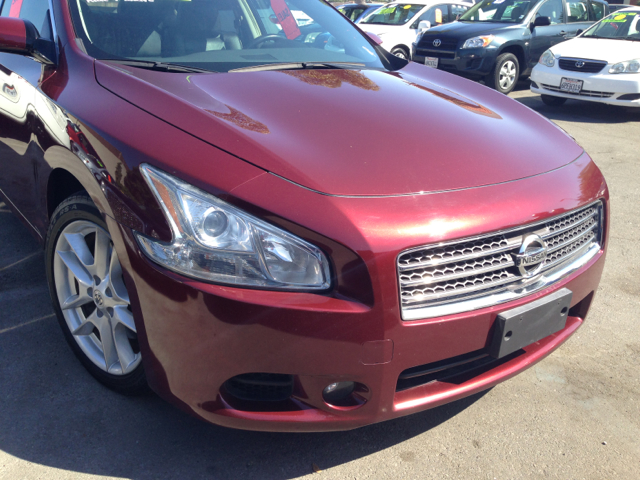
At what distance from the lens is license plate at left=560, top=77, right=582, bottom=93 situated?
7.45 m

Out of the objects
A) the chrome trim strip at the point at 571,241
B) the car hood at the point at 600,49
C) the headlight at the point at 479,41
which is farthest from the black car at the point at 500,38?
the chrome trim strip at the point at 571,241

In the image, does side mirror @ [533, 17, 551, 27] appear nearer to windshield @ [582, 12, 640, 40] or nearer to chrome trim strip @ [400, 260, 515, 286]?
windshield @ [582, 12, 640, 40]

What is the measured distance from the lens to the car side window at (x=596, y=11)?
10229 mm

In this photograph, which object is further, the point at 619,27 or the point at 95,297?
the point at 619,27

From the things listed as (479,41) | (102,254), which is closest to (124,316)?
(102,254)

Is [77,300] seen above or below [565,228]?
below

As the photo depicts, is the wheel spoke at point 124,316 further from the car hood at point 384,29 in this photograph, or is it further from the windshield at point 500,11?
the car hood at point 384,29

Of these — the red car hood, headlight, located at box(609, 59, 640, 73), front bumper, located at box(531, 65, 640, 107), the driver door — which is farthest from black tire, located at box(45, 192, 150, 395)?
the driver door

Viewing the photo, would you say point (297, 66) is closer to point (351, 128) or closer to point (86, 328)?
point (351, 128)

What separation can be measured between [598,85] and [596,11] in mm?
4055

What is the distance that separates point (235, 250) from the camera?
1.54 meters

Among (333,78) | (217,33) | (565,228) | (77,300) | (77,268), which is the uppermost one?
(217,33)

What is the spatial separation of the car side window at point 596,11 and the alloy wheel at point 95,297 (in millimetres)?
10687

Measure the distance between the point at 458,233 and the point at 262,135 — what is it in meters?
0.68
